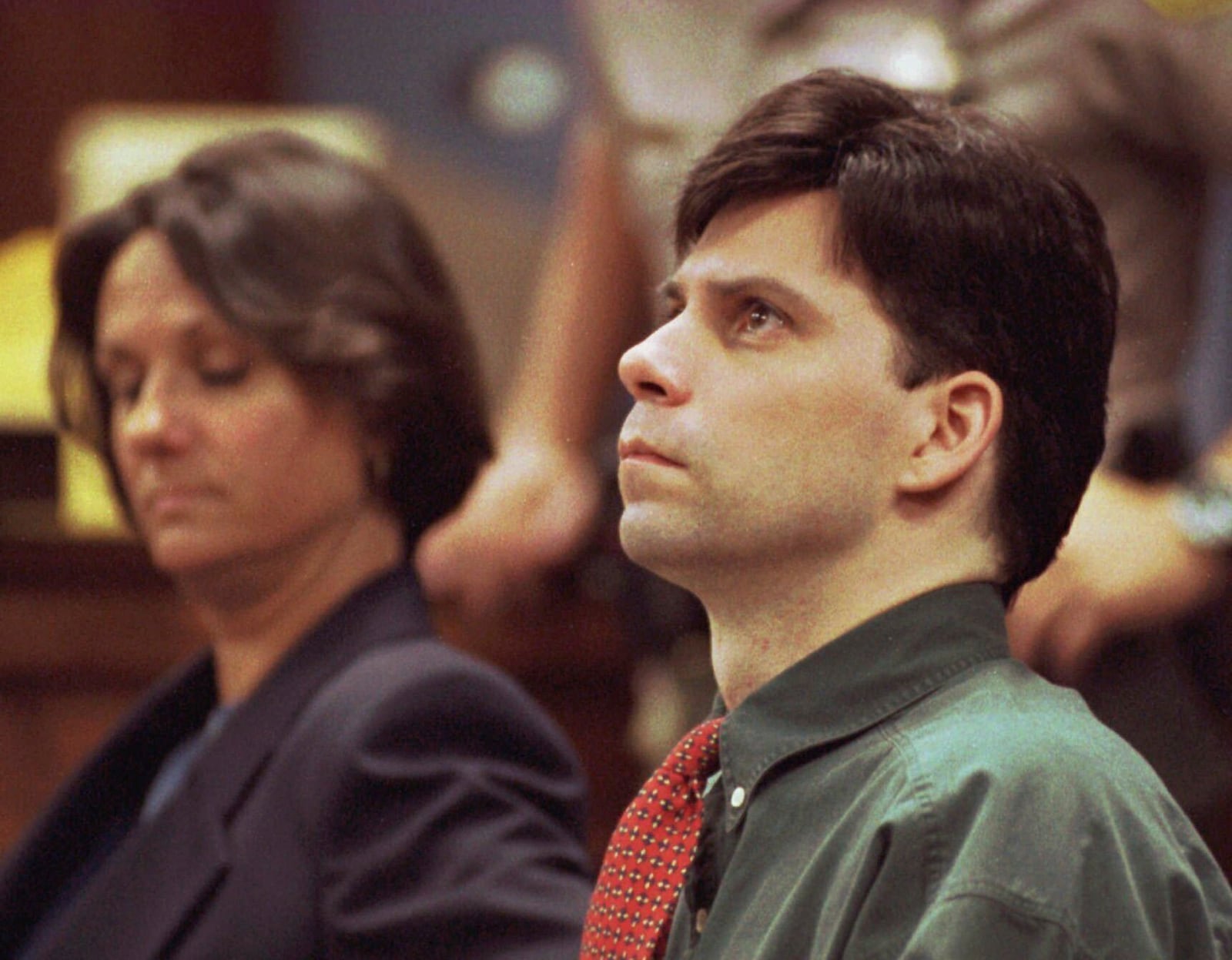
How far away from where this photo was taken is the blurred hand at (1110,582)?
1338 mm

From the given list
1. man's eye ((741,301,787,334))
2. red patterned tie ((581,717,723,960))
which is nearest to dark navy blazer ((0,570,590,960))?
red patterned tie ((581,717,723,960))

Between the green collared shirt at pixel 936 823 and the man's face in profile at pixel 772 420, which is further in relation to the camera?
the man's face in profile at pixel 772 420

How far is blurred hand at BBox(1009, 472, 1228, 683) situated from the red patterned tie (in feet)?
1.30

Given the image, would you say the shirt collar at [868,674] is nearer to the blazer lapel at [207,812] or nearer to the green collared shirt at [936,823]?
the green collared shirt at [936,823]

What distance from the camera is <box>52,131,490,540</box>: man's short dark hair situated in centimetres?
154

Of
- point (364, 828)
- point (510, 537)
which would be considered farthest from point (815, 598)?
point (510, 537)

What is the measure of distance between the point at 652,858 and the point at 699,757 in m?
0.06

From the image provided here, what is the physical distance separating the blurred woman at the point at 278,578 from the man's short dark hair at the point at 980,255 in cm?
47

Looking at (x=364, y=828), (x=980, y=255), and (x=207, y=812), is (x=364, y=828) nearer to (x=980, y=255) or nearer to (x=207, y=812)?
(x=207, y=812)

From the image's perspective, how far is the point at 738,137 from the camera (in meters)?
A: 0.99

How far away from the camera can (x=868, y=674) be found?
909 millimetres

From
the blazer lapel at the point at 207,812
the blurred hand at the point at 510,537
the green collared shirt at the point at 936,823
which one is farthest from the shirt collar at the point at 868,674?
the blurred hand at the point at 510,537

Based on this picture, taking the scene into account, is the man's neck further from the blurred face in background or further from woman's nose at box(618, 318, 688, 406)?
the blurred face in background

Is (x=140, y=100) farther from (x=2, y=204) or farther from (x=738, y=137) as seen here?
(x=738, y=137)
